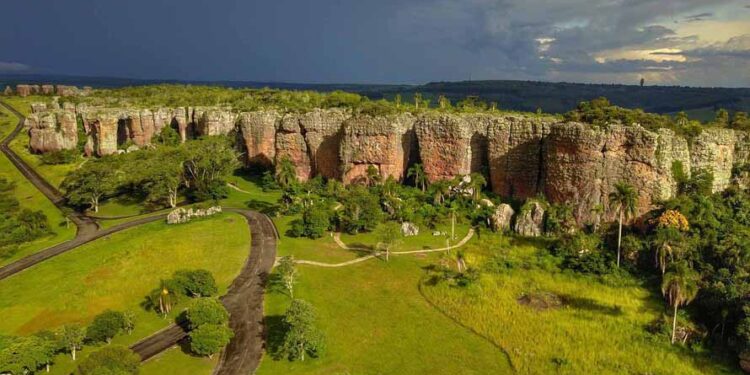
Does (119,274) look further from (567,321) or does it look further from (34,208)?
(567,321)

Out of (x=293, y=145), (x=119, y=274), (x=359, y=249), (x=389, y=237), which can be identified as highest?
(x=293, y=145)

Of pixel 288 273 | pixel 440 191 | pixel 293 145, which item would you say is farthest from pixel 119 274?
pixel 440 191

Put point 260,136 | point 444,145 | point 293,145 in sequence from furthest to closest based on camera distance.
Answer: point 260,136, point 293,145, point 444,145

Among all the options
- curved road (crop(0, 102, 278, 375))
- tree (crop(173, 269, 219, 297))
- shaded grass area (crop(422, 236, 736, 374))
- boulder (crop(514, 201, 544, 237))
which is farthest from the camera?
boulder (crop(514, 201, 544, 237))

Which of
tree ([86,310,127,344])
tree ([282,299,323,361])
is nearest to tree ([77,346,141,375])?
tree ([86,310,127,344])

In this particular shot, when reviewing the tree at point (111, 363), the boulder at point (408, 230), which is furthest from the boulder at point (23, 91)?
the tree at point (111, 363)

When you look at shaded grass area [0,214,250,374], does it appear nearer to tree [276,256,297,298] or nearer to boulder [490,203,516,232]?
tree [276,256,297,298]

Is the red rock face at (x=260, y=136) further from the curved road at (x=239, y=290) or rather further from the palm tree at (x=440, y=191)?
the palm tree at (x=440, y=191)

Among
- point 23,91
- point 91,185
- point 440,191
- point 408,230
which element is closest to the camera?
point 408,230
